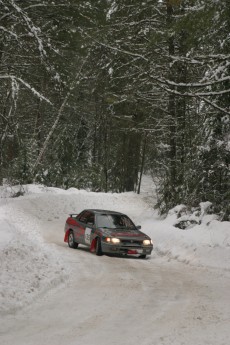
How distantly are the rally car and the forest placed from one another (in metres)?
2.72

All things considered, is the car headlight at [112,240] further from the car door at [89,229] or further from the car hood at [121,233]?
Answer: the car door at [89,229]

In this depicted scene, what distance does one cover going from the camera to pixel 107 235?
16391 mm

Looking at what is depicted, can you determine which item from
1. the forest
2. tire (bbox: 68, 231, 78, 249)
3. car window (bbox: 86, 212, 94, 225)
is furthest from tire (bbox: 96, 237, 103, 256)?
the forest

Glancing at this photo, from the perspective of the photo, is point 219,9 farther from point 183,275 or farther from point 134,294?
point 183,275

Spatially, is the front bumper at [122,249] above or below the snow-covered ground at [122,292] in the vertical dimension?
below

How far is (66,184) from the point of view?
42.2 meters

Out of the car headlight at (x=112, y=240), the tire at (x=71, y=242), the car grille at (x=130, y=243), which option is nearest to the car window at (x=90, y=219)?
the tire at (x=71, y=242)

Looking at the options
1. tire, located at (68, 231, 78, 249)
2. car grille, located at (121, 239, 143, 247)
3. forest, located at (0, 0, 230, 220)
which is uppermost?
forest, located at (0, 0, 230, 220)

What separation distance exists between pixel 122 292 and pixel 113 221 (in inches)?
302

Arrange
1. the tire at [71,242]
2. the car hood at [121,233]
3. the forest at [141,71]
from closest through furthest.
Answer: the forest at [141,71], the car hood at [121,233], the tire at [71,242]

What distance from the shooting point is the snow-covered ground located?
730 centimetres

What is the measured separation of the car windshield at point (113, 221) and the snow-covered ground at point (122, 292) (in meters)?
1.08

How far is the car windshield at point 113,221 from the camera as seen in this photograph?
1762 centimetres

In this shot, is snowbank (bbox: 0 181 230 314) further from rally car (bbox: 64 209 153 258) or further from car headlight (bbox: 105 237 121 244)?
car headlight (bbox: 105 237 121 244)
